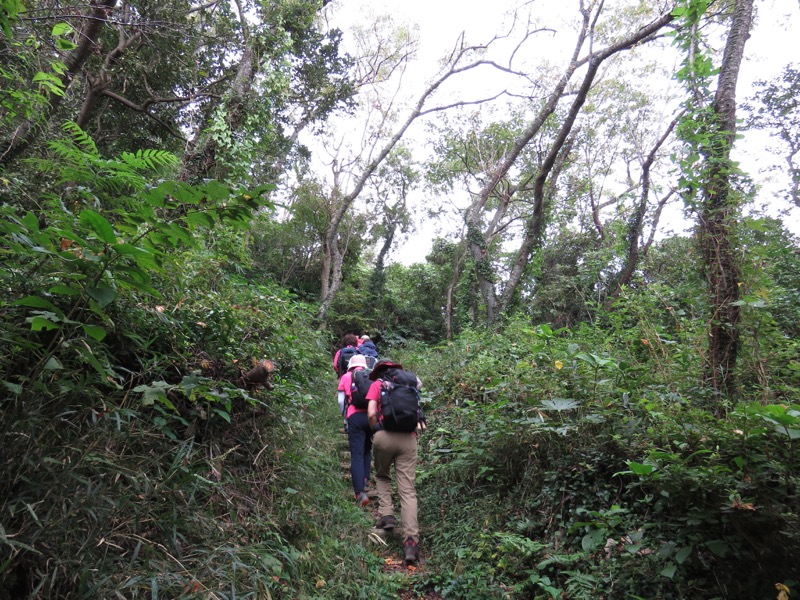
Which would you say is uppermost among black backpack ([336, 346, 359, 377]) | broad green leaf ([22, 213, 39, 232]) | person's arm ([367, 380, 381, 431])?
broad green leaf ([22, 213, 39, 232])

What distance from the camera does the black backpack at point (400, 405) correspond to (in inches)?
157

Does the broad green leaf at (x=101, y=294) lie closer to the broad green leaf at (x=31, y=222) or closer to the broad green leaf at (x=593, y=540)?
the broad green leaf at (x=31, y=222)

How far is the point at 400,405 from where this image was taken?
4020 mm

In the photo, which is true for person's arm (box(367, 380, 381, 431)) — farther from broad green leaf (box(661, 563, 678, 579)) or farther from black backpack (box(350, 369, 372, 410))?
broad green leaf (box(661, 563, 678, 579))

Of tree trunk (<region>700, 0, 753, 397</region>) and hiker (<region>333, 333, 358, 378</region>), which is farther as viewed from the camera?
hiker (<region>333, 333, 358, 378</region>)

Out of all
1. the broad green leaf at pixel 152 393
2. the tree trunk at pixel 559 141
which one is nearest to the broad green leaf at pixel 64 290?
the broad green leaf at pixel 152 393

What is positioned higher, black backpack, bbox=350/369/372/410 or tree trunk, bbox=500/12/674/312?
tree trunk, bbox=500/12/674/312

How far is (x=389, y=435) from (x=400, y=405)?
332 mm

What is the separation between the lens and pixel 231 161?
7.36 metres

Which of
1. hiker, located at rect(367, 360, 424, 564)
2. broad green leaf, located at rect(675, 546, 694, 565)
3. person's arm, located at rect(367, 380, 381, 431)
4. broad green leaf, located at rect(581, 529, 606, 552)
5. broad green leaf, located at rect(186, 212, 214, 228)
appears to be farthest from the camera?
person's arm, located at rect(367, 380, 381, 431)

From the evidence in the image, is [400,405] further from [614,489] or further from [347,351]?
[347,351]

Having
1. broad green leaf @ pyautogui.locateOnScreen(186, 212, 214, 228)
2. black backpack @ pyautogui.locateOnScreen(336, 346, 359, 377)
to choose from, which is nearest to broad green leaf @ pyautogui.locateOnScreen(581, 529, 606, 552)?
broad green leaf @ pyautogui.locateOnScreen(186, 212, 214, 228)

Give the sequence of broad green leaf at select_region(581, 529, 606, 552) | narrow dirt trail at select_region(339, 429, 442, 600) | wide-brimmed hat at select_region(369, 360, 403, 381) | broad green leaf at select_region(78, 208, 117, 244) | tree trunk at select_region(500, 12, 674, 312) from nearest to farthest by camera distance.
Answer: broad green leaf at select_region(78, 208, 117, 244) < broad green leaf at select_region(581, 529, 606, 552) < narrow dirt trail at select_region(339, 429, 442, 600) < wide-brimmed hat at select_region(369, 360, 403, 381) < tree trunk at select_region(500, 12, 674, 312)

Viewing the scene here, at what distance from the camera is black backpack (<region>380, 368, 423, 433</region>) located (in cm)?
400
